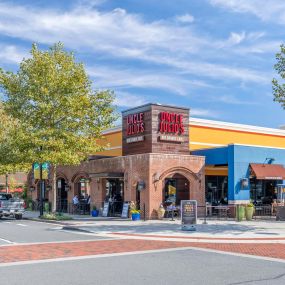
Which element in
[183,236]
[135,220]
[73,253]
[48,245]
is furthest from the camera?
[135,220]

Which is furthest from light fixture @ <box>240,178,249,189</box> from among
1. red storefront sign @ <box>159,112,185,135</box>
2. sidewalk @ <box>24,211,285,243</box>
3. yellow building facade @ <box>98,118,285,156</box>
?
sidewalk @ <box>24,211,285,243</box>

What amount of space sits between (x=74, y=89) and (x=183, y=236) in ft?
46.9

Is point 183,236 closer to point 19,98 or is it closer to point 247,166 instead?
point 247,166

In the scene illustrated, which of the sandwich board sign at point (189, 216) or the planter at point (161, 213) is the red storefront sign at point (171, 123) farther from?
the sandwich board sign at point (189, 216)

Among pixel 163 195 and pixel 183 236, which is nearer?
pixel 183 236

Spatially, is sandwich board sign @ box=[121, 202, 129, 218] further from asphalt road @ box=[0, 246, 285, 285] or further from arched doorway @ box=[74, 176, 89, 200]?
asphalt road @ box=[0, 246, 285, 285]

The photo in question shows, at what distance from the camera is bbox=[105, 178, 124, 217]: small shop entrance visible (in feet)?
105

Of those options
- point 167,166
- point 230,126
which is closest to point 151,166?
point 167,166

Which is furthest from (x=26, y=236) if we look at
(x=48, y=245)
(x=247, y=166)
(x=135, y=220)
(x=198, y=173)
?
(x=247, y=166)

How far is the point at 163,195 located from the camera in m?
30.2

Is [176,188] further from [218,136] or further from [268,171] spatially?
[218,136]

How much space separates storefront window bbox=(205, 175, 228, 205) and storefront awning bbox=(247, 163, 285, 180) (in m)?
5.73

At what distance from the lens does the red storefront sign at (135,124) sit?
3089cm

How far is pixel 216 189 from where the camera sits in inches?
1478
